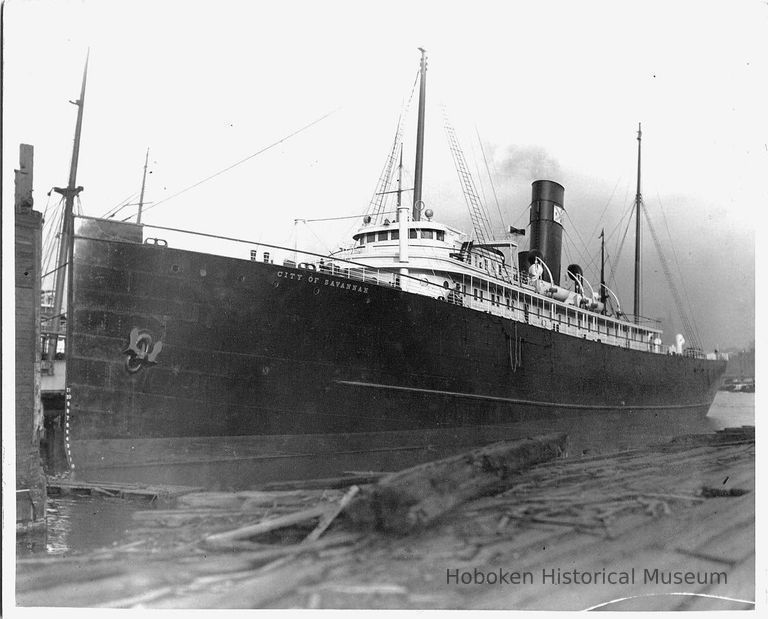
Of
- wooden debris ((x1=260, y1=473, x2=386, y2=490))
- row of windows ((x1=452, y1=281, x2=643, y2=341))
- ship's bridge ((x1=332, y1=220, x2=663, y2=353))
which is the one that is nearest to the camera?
wooden debris ((x1=260, y1=473, x2=386, y2=490))

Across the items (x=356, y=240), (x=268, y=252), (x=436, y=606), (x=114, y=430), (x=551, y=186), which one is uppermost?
(x=551, y=186)

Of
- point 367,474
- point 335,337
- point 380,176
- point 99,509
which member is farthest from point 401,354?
point 99,509

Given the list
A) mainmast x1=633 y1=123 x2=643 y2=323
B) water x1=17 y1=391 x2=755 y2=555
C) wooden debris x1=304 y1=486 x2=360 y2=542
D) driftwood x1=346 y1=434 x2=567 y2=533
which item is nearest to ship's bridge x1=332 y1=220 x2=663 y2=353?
mainmast x1=633 y1=123 x2=643 y2=323

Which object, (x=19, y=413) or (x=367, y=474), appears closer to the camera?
(x=19, y=413)

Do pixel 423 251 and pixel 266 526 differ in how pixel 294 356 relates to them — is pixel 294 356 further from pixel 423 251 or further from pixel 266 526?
pixel 423 251

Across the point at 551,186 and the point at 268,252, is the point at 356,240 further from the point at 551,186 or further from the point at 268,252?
the point at 551,186

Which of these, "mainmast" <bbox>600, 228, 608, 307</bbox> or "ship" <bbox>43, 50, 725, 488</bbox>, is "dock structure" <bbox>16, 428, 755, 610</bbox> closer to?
"ship" <bbox>43, 50, 725, 488</bbox>
